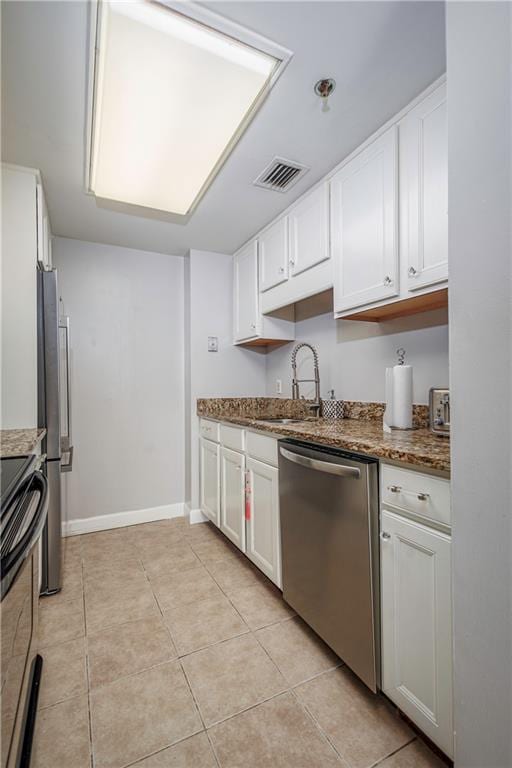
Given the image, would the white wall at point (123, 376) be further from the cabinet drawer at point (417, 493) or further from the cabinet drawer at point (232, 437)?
the cabinet drawer at point (417, 493)

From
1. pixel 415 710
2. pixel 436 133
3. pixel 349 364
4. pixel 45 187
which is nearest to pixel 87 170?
pixel 45 187

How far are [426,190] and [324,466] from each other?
115 cm

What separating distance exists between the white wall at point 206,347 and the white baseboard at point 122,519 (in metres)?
0.22

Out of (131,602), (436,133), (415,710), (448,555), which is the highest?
(436,133)

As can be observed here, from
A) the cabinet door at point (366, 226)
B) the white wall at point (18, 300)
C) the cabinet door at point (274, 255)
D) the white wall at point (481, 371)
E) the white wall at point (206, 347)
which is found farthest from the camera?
the white wall at point (206, 347)

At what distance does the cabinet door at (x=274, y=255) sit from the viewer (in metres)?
2.40

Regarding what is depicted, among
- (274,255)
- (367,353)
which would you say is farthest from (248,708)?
(274,255)

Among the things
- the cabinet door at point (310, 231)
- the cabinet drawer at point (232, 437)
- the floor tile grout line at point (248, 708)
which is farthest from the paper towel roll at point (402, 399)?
the floor tile grout line at point (248, 708)

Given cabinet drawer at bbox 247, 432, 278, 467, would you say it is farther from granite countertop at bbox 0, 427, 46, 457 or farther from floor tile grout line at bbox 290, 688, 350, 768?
granite countertop at bbox 0, 427, 46, 457

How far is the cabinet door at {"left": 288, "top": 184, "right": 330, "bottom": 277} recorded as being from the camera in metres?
2.02

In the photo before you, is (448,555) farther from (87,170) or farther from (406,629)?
(87,170)

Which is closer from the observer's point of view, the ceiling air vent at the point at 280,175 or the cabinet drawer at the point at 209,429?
the ceiling air vent at the point at 280,175

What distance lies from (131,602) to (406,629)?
4.74 ft

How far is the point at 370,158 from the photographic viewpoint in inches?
67.1
